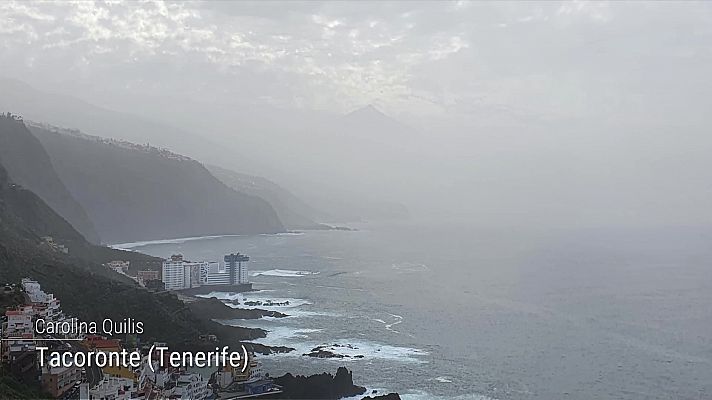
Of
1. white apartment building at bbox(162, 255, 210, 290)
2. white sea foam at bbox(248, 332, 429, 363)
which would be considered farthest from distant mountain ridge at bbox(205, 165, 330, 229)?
white sea foam at bbox(248, 332, 429, 363)

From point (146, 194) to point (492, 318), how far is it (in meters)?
57.9

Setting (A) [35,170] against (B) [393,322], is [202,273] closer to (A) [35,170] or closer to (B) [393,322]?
(B) [393,322]

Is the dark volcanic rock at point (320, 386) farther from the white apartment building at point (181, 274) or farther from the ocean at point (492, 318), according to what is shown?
the white apartment building at point (181, 274)

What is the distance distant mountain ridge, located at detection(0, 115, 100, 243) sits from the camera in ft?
176

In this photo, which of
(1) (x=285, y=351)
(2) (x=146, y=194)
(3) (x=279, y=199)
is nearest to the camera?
(1) (x=285, y=351)

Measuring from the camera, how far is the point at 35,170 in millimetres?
55594

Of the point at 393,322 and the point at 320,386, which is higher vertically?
the point at 393,322

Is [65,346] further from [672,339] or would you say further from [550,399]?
[672,339]

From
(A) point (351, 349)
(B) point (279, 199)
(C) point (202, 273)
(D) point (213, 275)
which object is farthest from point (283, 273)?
(B) point (279, 199)

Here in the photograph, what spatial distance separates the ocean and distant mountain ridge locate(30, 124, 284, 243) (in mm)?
6447

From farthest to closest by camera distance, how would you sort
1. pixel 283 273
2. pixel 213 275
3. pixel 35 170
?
1. pixel 283 273
2. pixel 35 170
3. pixel 213 275

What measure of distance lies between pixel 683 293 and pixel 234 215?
64.8 m

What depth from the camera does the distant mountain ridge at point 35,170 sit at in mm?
53500

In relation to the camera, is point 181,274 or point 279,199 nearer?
point 181,274
